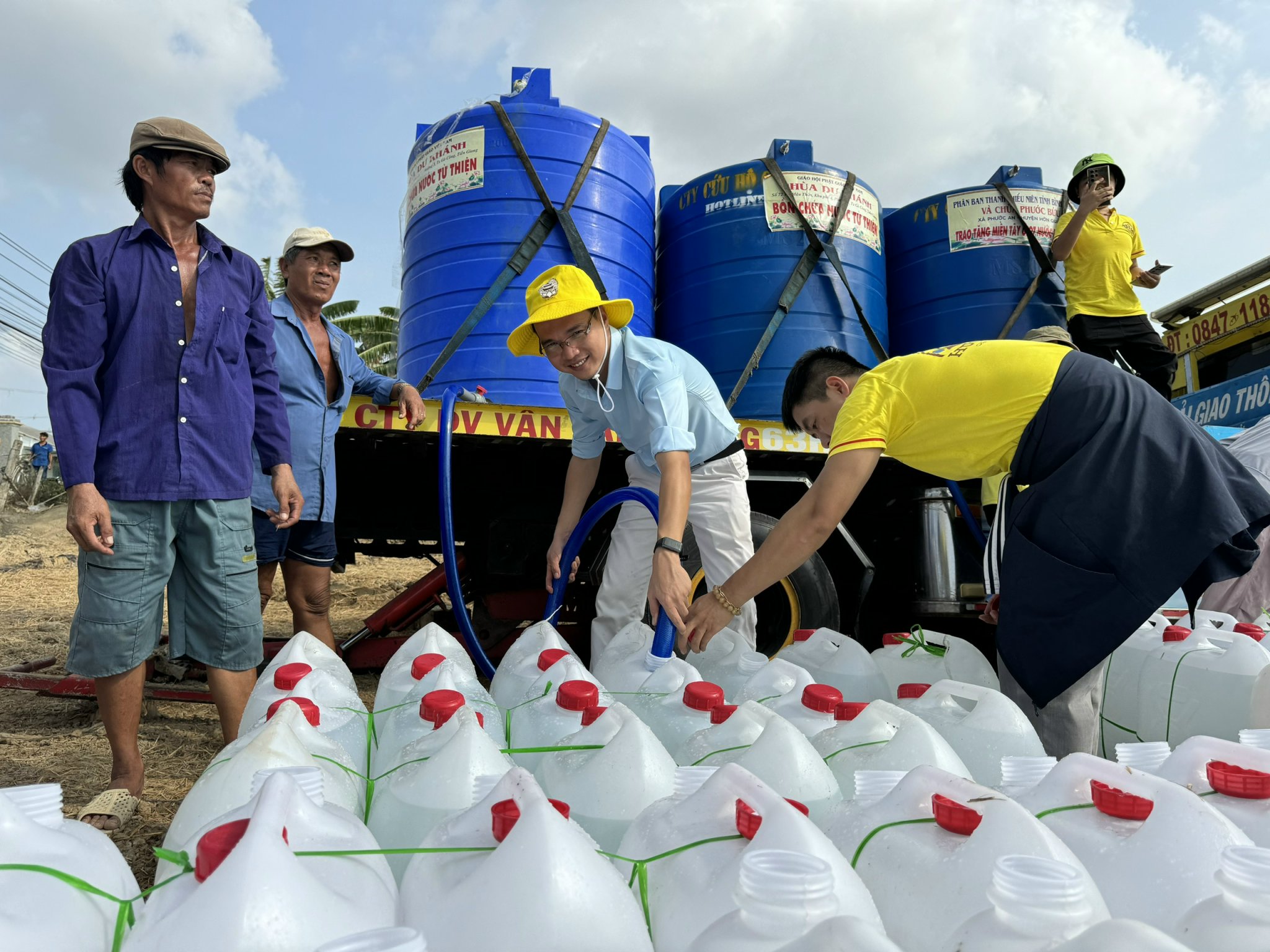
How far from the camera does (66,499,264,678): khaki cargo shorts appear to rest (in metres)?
2.05

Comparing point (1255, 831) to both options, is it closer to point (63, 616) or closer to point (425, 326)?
point (425, 326)

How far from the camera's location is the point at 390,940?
0.63 m

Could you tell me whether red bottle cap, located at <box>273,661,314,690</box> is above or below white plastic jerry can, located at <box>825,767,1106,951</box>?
above

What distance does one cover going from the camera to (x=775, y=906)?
72 centimetres

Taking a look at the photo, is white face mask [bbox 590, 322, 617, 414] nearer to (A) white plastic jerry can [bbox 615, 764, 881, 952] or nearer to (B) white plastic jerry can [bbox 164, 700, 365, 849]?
(B) white plastic jerry can [bbox 164, 700, 365, 849]

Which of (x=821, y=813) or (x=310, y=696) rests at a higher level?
(x=310, y=696)

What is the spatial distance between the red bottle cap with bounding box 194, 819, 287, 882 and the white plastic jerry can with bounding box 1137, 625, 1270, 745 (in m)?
2.35

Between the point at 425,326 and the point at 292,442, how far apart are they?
1285 millimetres

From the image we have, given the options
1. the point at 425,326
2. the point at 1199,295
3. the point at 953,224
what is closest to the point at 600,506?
the point at 425,326

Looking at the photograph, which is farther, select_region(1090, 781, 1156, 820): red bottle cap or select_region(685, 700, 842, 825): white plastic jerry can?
select_region(685, 700, 842, 825): white plastic jerry can

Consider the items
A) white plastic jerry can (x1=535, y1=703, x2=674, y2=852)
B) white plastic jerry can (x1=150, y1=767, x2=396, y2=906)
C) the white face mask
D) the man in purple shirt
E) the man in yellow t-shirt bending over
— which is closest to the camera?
white plastic jerry can (x1=150, y1=767, x2=396, y2=906)

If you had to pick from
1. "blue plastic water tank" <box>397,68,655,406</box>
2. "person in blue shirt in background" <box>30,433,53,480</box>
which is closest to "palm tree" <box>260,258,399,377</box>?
"person in blue shirt in background" <box>30,433,53,480</box>

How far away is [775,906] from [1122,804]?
0.60 meters

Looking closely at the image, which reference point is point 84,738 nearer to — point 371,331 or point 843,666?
point 843,666
